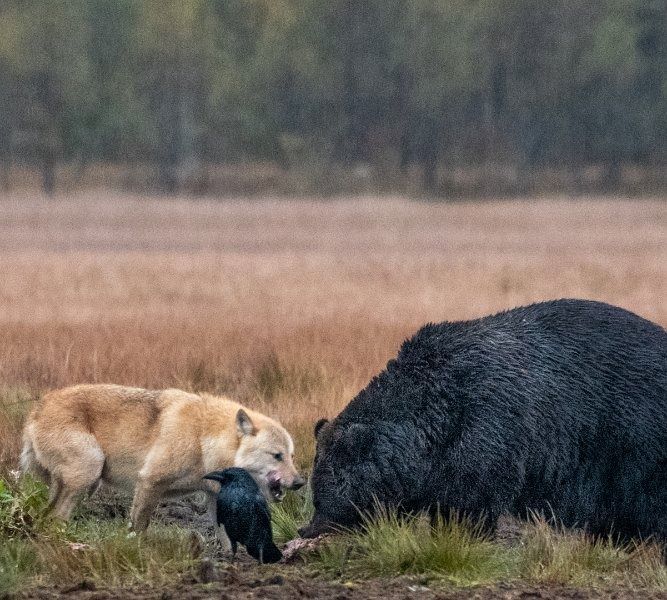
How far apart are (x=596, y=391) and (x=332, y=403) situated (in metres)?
3.32

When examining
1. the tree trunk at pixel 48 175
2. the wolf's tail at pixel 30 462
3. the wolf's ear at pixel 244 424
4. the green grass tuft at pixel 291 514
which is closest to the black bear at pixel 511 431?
the wolf's ear at pixel 244 424

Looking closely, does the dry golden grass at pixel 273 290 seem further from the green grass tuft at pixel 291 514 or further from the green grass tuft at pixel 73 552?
the green grass tuft at pixel 73 552

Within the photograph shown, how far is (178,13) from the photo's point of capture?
5869 centimetres

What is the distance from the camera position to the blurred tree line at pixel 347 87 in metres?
62.2

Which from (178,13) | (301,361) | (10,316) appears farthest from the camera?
(178,13)

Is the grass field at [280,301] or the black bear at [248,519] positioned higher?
the black bear at [248,519]

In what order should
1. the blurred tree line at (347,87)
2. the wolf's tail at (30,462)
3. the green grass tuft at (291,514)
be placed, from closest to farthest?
the green grass tuft at (291,514), the wolf's tail at (30,462), the blurred tree line at (347,87)

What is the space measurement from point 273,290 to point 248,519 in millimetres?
11053

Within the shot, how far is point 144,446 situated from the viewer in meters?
7.60

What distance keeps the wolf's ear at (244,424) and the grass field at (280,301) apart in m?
0.65

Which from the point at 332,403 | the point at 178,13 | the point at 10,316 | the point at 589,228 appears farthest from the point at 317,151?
the point at 332,403

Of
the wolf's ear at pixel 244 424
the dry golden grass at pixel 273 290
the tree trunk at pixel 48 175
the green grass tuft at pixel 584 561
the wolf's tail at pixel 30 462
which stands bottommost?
the tree trunk at pixel 48 175

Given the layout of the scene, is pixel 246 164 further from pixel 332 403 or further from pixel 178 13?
pixel 332 403

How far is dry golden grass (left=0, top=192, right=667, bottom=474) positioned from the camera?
11414mm
